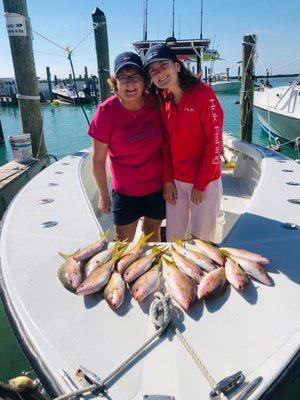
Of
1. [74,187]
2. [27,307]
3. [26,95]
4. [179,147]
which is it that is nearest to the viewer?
[27,307]

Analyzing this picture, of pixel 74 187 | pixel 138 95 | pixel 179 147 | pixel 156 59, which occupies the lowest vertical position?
pixel 74 187

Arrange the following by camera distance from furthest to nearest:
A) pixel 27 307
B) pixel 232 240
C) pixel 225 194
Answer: pixel 225 194 → pixel 232 240 → pixel 27 307

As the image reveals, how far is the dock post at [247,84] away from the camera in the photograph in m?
6.93

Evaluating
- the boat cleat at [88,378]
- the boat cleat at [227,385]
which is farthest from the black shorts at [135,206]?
the boat cleat at [227,385]

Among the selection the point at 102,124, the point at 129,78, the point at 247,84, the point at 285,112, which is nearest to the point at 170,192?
the point at 102,124

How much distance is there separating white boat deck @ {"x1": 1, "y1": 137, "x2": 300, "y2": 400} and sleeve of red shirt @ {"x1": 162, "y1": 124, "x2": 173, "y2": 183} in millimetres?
635

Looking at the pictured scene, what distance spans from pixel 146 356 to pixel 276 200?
1751mm

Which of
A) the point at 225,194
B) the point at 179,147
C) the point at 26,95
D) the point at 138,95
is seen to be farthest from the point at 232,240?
the point at 26,95

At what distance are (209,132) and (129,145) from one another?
0.58 m

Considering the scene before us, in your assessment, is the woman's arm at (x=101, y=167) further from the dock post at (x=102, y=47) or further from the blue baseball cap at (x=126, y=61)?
the dock post at (x=102, y=47)

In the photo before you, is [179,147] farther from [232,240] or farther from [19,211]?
[19,211]

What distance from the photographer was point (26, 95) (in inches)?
233

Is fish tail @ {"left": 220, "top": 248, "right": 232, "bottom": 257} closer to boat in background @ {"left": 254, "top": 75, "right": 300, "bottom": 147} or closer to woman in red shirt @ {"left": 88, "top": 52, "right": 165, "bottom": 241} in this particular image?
woman in red shirt @ {"left": 88, "top": 52, "right": 165, "bottom": 241}

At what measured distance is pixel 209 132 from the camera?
2.30 m
